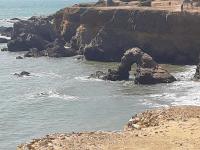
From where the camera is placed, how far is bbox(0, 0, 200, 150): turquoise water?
42.5 m

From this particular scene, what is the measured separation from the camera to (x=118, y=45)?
76000 millimetres

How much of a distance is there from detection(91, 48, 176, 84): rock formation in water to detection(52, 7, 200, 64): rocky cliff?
35.7ft

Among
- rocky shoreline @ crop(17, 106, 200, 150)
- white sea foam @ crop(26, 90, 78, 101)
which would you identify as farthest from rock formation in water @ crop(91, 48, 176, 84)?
rocky shoreline @ crop(17, 106, 200, 150)

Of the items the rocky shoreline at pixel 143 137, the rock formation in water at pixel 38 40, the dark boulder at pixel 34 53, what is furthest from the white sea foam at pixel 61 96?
the dark boulder at pixel 34 53

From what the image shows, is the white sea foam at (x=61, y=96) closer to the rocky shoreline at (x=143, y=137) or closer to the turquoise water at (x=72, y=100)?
the turquoise water at (x=72, y=100)

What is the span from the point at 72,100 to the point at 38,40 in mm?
37692

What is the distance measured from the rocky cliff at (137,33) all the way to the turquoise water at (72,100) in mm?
3878

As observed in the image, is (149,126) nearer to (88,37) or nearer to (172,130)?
(172,130)

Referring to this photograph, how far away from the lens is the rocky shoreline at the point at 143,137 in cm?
2470

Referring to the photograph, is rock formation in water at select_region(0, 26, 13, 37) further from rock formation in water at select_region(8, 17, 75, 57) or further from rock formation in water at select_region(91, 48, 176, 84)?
rock formation in water at select_region(91, 48, 176, 84)

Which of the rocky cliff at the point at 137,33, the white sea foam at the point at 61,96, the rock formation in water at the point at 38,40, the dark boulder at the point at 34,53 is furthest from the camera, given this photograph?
the dark boulder at the point at 34,53

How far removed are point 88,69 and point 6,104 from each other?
20.4 m

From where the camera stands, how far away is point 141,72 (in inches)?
2283

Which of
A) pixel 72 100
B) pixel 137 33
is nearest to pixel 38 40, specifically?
pixel 137 33
